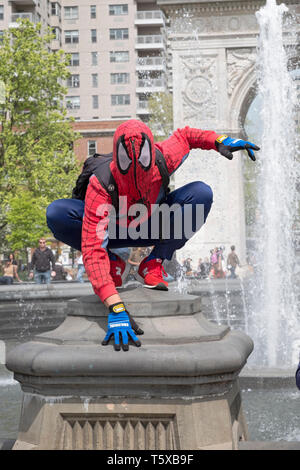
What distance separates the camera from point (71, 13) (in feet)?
206

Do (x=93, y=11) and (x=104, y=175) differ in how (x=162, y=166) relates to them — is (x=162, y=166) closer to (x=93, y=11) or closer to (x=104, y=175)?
(x=104, y=175)

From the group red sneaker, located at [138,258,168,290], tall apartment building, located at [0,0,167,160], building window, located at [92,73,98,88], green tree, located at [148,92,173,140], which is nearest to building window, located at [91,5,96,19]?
tall apartment building, located at [0,0,167,160]

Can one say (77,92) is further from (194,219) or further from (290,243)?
(194,219)

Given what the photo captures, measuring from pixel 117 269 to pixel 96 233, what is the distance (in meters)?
0.36

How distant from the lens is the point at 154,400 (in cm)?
265

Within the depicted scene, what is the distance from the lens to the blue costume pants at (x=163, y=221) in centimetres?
312

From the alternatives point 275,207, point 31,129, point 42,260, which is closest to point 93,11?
point 31,129

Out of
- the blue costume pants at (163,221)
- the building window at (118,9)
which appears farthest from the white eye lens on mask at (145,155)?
the building window at (118,9)

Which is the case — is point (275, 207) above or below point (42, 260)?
above

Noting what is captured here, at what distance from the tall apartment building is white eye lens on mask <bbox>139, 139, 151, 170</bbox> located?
5595cm

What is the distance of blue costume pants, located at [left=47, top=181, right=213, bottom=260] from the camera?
3.12 meters

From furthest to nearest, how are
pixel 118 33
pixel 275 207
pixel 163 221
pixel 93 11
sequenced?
1. pixel 93 11
2. pixel 118 33
3. pixel 275 207
4. pixel 163 221

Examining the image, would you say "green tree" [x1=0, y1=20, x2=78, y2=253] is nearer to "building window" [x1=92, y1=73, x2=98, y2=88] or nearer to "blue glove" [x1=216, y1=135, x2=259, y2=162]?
"blue glove" [x1=216, y1=135, x2=259, y2=162]

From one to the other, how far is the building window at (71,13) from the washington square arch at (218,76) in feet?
143
